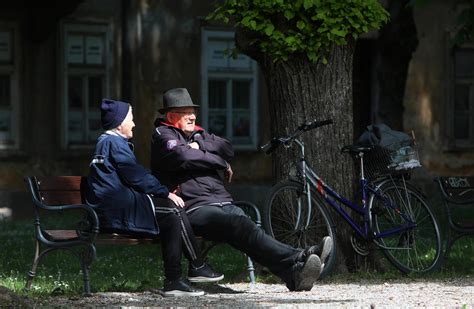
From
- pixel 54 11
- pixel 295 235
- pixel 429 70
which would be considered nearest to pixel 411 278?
pixel 295 235

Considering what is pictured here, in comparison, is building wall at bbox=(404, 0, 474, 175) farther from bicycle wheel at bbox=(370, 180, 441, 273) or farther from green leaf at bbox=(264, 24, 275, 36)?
green leaf at bbox=(264, 24, 275, 36)

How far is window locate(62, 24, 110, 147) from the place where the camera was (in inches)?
830

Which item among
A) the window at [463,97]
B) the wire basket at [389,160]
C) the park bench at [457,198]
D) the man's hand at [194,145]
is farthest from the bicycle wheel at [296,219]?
the window at [463,97]

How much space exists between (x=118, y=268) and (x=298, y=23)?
115 inches

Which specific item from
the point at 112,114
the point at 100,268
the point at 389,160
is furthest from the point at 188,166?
the point at 100,268

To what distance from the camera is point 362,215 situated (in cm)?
1091

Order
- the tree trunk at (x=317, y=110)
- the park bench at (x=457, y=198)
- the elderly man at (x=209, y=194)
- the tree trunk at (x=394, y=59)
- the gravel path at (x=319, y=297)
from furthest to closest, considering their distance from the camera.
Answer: the tree trunk at (x=394, y=59)
the park bench at (x=457, y=198)
the tree trunk at (x=317, y=110)
the elderly man at (x=209, y=194)
the gravel path at (x=319, y=297)

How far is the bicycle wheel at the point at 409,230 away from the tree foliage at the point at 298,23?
124cm

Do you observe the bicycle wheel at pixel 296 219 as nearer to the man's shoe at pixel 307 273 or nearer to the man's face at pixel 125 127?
the man's shoe at pixel 307 273

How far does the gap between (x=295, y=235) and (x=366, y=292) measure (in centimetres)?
97

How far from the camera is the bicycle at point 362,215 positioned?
10.5 meters

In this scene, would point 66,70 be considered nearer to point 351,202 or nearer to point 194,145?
point 351,202

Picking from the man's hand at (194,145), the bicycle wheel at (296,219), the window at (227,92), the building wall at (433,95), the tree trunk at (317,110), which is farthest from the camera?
the building wall at (433,95)

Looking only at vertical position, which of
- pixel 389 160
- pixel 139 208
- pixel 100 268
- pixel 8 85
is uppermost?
pixel 8 85
